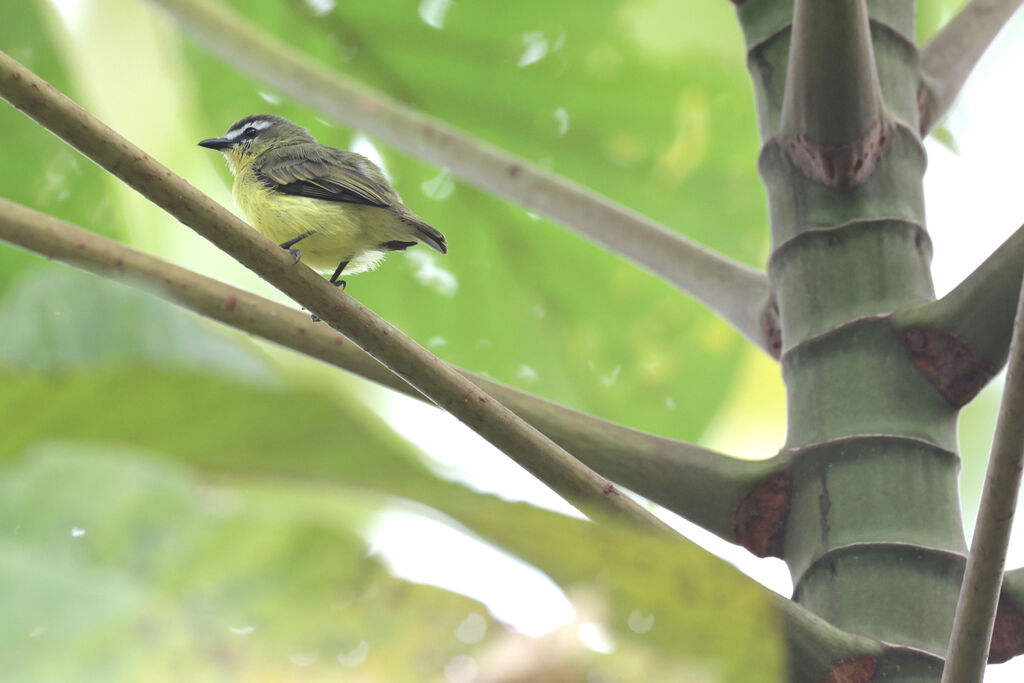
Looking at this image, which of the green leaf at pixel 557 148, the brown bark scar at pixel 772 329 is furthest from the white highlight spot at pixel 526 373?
the brown bark scar at pixel 772 329

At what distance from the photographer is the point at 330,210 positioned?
6.53ft

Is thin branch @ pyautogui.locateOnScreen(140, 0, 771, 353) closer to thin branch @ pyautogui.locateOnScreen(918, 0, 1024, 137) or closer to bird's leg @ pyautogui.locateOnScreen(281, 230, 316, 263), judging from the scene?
bird's leg @ pyautogui.locateOnScreen(281, 230, 316, 263)

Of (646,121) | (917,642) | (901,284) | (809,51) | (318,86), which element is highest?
(646,121)

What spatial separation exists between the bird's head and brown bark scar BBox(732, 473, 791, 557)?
1387mm

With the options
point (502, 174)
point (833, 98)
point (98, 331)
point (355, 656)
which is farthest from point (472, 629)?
point (502, 174)

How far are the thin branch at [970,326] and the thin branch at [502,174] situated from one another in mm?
285

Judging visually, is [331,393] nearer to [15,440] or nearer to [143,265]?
[15,440]

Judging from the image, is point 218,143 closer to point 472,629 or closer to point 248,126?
point 248,126

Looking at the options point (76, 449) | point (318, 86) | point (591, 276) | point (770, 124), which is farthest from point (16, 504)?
point (591, 276)

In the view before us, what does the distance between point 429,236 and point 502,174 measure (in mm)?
246

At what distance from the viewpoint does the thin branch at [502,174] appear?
1.63m

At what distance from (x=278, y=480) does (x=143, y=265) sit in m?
0.89

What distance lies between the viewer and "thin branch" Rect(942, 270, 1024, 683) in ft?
2.91

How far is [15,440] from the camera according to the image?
2.08ft
